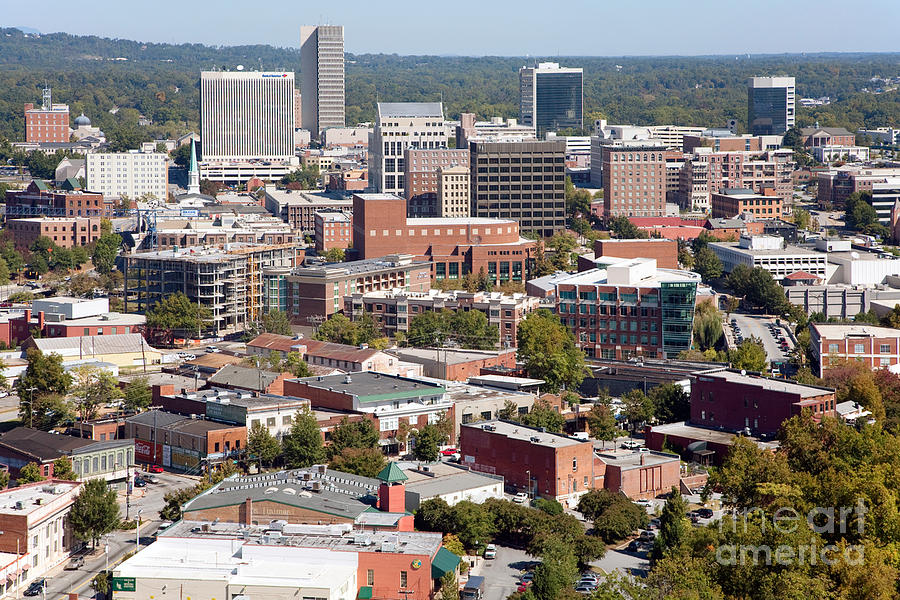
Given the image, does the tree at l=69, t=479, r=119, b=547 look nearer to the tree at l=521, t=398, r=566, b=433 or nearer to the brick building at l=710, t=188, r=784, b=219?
the tree at l=521, t=398, r=566, b=433

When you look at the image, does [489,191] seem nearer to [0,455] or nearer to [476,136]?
[476,136]

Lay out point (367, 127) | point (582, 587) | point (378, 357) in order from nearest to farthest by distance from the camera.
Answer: point (582, 587) < point (378, 357) < point (367, 127)

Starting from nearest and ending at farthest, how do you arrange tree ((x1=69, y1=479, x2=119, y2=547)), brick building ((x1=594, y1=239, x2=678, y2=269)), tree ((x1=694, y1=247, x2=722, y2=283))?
tree ((x1=69, y1=479, x2=119, y2=547)), brick building ((x1=594, y1=239, x2=678, y2=269)), tree ((x1=694, y1=247, x2=722, y2=283))

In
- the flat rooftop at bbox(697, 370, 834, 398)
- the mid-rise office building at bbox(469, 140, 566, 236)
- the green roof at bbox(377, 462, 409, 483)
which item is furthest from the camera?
the mid-rise office building at bbox(469, 140, 566, 236)

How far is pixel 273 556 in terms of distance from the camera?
115 ft

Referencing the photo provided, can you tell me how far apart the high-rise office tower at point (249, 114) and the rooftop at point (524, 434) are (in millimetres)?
108155

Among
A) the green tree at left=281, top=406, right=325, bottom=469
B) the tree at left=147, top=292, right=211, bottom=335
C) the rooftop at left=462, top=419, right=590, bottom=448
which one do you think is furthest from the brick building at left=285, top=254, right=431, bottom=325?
the green tree at left=281, top=406, right=325, bottom=469

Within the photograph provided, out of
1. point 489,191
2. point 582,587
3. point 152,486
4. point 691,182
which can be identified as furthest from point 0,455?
point 691,182

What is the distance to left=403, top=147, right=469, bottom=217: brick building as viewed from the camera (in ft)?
342

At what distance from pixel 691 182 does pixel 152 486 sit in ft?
260

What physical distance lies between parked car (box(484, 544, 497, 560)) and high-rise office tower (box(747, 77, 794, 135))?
130 m

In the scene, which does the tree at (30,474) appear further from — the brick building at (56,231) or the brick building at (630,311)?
the brick building at (56,231)

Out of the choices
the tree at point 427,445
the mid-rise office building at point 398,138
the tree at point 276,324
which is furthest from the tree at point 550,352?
the mid-rise office building at point 398,138

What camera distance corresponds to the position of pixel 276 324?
7012cm
